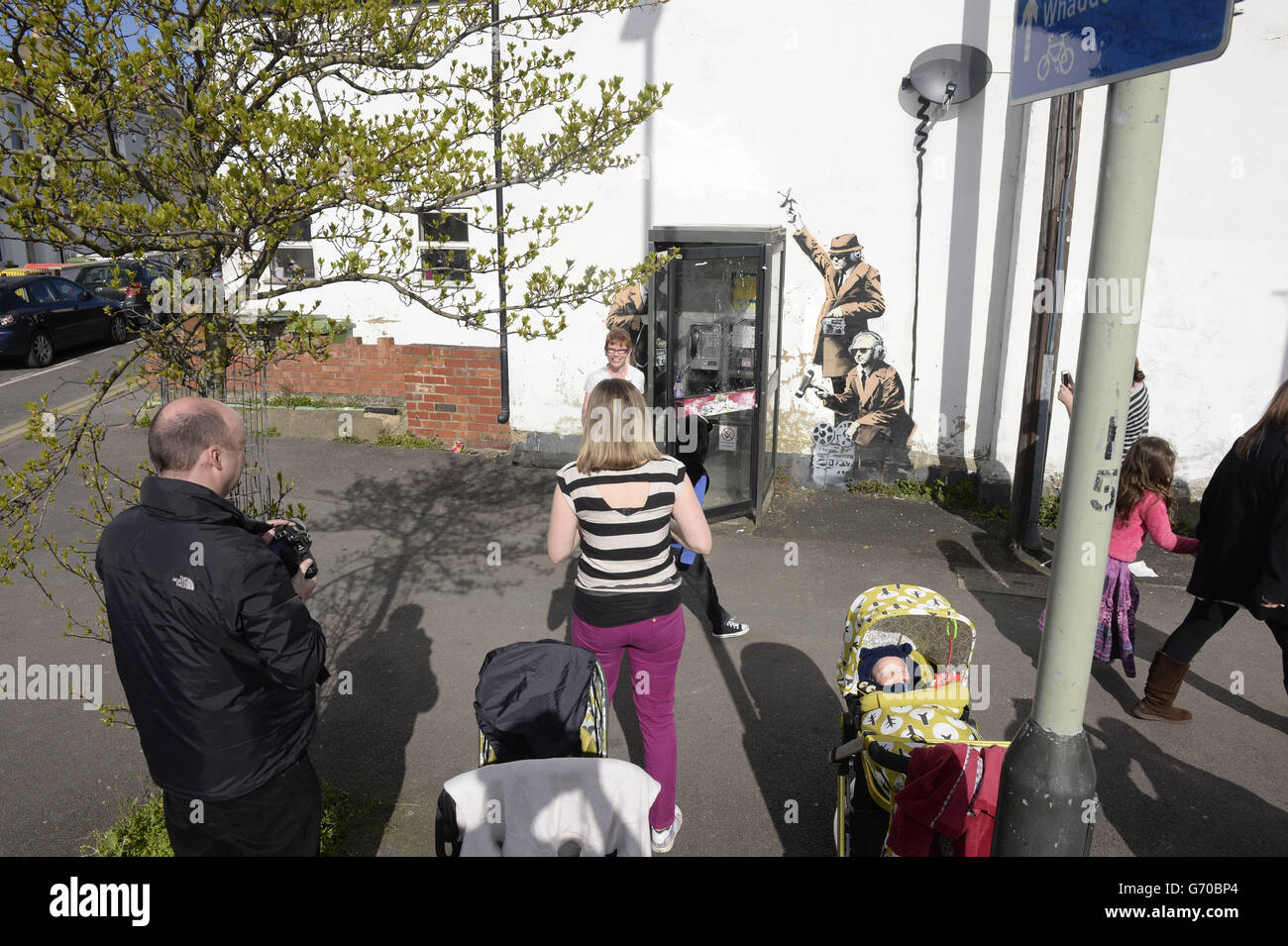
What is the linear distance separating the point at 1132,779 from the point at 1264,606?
107 centimetres

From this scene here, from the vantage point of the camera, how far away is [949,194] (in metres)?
8.45

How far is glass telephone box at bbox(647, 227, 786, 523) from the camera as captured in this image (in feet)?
26.4

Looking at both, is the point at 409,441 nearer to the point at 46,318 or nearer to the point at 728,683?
the point at 728,683

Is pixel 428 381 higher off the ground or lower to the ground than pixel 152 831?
higher

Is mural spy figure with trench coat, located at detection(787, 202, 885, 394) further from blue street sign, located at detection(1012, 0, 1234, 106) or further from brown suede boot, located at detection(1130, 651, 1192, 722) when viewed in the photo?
blue street sign, located at detection(1012, 0, 1234, 106)

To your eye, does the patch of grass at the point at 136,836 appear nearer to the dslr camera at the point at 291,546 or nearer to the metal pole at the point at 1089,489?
the dslr camera at the point at 291,546

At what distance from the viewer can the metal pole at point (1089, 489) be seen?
2.21 metres

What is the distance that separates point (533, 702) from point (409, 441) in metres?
7.72

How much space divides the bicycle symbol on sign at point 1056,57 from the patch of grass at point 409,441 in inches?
351

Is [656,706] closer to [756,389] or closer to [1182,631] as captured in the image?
[1182,631]

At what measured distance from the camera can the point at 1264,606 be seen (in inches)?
182

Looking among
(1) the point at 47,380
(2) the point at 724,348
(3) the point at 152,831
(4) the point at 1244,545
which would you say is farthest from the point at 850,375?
(1) the point at 47,380

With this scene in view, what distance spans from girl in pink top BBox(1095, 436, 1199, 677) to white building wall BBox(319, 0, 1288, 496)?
3286 millimetres
